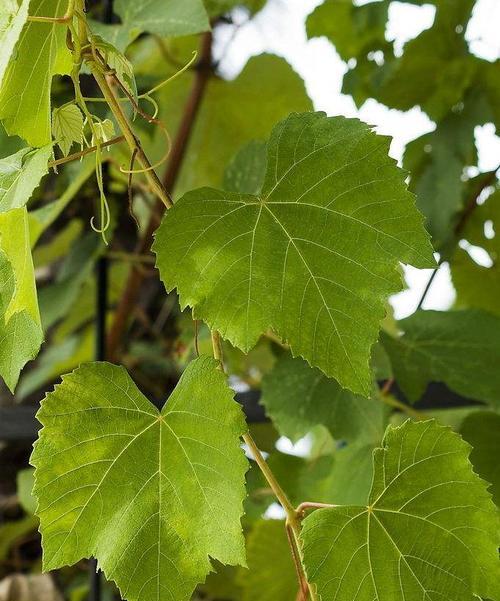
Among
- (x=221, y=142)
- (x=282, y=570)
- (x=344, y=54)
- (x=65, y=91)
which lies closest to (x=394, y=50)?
(x=344, y=54)

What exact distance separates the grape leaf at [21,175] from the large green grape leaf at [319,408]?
32 centimetres

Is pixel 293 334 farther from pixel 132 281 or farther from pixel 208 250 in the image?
pixel 132 281

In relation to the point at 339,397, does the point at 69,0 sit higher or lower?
higher

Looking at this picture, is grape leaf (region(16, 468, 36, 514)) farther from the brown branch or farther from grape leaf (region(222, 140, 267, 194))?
grape leaf (region(222, 140, 267, 194))

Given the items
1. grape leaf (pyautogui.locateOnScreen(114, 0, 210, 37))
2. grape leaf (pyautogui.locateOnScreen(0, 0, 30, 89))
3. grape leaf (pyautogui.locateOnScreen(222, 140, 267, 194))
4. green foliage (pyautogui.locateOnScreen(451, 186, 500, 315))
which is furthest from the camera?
green foliage (pyautogui.locateOnScreen(451, 186, 500, 315))

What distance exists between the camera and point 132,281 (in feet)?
3.36

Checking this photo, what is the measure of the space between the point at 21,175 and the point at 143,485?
0.51 feet

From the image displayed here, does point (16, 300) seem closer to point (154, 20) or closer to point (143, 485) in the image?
point (143, 485)

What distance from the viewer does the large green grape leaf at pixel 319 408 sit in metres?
0.65

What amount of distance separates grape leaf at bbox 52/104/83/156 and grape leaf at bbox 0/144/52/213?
14mm

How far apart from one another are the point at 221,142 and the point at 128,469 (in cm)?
65

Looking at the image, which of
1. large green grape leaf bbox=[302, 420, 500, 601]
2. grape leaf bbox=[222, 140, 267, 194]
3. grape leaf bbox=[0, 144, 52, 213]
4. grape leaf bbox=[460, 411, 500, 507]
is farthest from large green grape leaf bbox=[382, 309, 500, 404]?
grape leaf bbox=[0, 144, 52, 213]

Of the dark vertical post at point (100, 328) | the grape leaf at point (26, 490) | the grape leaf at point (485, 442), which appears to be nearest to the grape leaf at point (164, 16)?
the dark vertical post at point (100, 328)

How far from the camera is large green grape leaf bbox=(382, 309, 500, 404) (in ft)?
2.27
